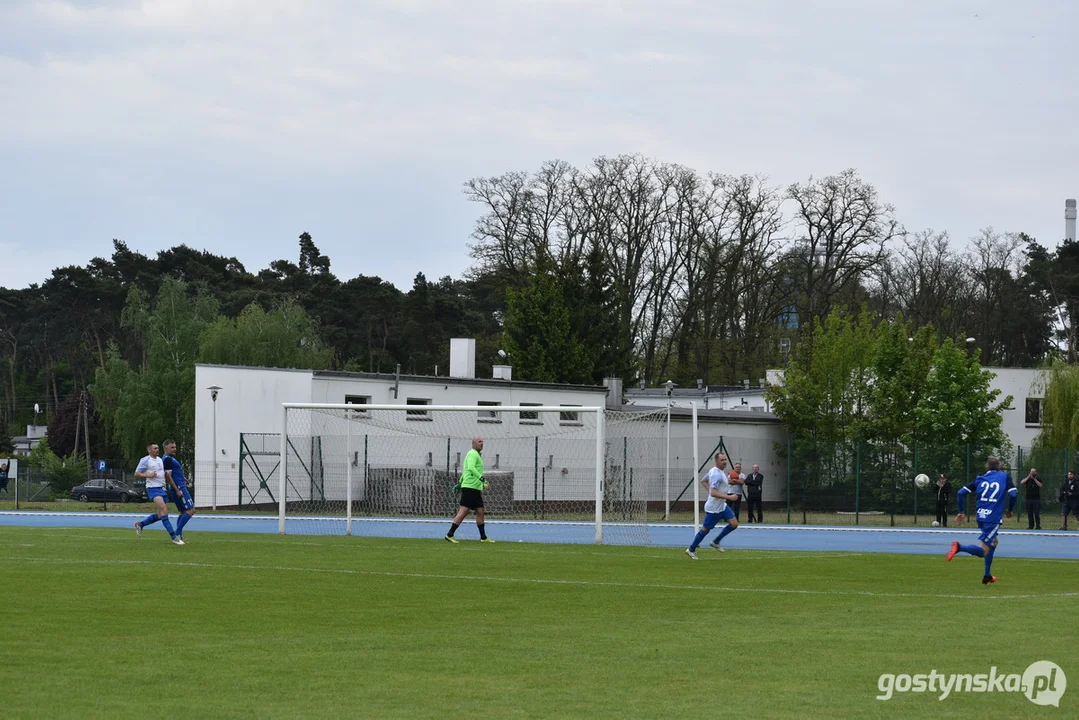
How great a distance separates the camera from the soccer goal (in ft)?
98.5

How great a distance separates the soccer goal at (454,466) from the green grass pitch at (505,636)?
8406 mm

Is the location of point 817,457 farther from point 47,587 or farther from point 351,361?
point 351,361

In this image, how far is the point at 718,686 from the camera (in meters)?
9.59

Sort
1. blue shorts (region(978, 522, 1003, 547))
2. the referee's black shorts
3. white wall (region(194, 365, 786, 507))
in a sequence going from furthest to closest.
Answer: white wall (region(194, 365, 786, 507)) < the referee's black shorts < blue shorts (region(978, 522, 1003, 547))

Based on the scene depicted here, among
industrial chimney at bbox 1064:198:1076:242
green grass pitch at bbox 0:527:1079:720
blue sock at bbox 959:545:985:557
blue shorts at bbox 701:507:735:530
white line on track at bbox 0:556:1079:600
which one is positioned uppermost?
industrial chimney at bbox 1064:198:1076:242

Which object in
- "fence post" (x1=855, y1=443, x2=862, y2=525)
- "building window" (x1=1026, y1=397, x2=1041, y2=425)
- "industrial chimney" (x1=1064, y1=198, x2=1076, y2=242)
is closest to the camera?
"fence post" (x1=855, y1=443, x2=862, y2=525)

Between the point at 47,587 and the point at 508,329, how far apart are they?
5201cm

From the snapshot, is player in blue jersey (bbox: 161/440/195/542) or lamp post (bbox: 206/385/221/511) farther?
lamp post (bbox: 206/385/221/511)

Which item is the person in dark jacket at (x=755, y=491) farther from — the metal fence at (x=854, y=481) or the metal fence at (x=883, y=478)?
the metal fence at (x=883, y=478)

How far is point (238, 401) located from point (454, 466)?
12307 millimetres

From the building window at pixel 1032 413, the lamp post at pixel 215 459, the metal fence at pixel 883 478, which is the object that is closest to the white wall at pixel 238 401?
the lamp post at pixel 215 459

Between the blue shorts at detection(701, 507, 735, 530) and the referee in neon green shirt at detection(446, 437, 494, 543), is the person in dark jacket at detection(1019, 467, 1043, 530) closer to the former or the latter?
the blue shorts at detection(701, 507, 735, 530)

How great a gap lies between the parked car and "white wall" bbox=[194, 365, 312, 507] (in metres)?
14.8

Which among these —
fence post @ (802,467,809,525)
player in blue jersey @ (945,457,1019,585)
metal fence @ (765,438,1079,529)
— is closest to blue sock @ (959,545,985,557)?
player in blue jersey @ (945,457,1019,585)
